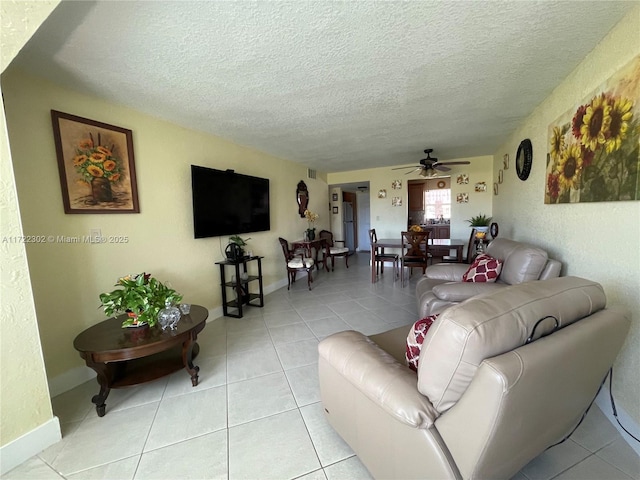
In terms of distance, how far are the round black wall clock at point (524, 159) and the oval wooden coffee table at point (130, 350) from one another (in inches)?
143

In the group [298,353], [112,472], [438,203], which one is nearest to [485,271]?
[298,353]

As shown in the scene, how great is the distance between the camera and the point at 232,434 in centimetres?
150

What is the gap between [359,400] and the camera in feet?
3.73

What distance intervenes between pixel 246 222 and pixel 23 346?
2.51 m

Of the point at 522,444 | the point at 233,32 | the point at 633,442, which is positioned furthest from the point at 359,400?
the point at 233,32

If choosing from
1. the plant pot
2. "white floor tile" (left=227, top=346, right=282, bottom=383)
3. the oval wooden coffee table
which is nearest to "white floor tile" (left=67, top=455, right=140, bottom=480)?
the oval wooden coffee table

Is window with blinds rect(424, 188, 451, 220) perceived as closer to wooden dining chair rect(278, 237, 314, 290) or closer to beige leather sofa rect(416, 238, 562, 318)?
wooden dining chair rect(278, 237, 314, 290)

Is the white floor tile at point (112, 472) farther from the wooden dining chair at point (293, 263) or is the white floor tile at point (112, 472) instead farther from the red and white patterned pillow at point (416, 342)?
the wooden dining chair at point (293, 263)

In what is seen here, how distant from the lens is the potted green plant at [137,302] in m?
1.87

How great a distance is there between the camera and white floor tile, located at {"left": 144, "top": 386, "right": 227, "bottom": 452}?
1.50 metres

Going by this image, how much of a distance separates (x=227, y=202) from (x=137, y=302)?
174 cm

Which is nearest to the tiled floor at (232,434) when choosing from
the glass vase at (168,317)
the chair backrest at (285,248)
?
the glass vase at (168,317)

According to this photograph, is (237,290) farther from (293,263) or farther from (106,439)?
(106,439)

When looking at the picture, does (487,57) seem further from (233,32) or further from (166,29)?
(166,29)
